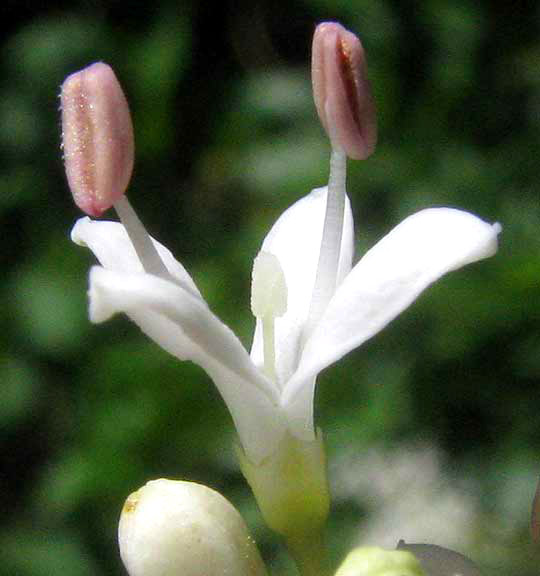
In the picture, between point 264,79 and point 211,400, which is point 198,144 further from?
point 211,400

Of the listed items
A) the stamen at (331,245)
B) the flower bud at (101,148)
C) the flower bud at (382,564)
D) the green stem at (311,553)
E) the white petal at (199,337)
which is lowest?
the green stem at (311,553)

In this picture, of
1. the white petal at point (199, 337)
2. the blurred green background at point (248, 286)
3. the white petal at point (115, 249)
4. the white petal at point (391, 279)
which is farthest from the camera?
the blurred green background at point (248, 286)

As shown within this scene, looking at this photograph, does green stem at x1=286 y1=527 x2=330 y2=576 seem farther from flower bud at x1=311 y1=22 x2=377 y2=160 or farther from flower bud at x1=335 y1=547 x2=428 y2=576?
flower bud at x1=311 y1=22 x2=377 y2=160

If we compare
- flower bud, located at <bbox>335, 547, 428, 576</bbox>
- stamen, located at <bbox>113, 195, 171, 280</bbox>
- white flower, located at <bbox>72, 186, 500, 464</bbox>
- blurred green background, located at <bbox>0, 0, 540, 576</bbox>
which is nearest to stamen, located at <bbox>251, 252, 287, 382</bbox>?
white flower, located at <bbox>72, 186, 500, 464</bbox>

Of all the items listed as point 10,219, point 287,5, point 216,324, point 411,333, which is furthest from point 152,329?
point 287,5

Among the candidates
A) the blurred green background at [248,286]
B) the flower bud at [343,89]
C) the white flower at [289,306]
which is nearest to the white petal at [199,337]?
the white flower at [289,306]

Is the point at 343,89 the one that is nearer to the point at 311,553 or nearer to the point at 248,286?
the point at 311,553

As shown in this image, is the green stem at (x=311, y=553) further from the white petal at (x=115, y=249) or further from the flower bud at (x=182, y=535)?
the white petal at (x=115, y=249)
